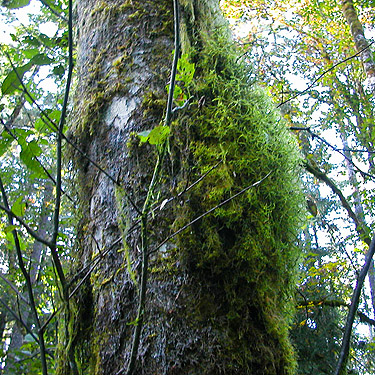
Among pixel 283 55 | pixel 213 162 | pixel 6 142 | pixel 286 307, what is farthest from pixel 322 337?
pixel 283 55

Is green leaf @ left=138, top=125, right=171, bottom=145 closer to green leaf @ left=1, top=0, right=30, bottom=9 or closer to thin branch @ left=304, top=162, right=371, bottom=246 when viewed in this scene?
green leaf @ left=1, top=0, right=30, bottom=9

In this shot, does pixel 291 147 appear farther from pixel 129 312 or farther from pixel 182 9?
pixel 129 312

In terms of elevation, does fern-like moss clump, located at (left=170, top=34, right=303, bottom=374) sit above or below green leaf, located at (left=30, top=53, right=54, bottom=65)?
below

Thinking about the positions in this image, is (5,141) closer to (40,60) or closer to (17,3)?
(40,60)

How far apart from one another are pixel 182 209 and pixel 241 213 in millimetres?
199

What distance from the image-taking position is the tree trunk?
3.15 feet

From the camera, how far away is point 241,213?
113 centimetres

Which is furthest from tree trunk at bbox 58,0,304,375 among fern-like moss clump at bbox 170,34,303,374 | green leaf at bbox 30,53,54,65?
green leaf at bbox 30,53,54,65

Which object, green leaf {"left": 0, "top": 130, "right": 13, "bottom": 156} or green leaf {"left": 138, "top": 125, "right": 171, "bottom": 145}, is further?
green leaf {"left": 0, "top": 130, "right": 13, "bottom": 156}

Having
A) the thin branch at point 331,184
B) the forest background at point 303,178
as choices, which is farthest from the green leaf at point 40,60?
the thin branch at point 331,184

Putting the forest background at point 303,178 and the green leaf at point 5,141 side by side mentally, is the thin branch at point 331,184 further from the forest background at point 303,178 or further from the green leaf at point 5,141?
the green leaf at point 5,141

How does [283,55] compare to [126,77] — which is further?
[283,55]

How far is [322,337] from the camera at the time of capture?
5.19m

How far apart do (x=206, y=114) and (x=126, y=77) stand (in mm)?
372
